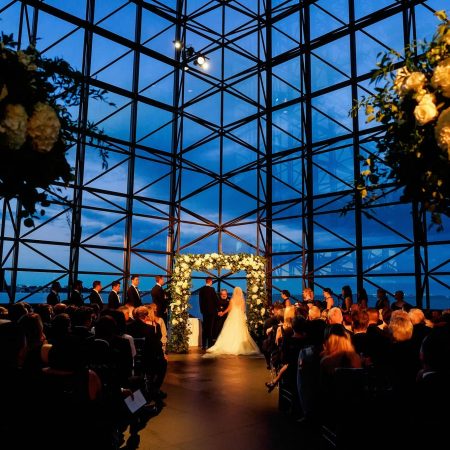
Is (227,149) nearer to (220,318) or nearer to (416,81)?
(220,318)

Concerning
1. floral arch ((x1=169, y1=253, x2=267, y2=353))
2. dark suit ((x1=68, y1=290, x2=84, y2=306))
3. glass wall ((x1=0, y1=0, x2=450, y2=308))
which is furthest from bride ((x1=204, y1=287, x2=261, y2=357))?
dark suit ((x1=68, y1=290, x2=84, y2=306))

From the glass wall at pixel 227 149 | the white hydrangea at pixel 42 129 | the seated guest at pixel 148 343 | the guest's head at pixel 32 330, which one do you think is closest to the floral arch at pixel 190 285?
the glass wall at pixel 227 149

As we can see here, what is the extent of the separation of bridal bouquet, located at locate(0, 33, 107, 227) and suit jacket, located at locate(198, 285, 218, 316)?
1002 centimetres

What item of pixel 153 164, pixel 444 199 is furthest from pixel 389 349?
pixel 153 164

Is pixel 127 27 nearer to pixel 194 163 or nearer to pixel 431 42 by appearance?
pixel 194 163

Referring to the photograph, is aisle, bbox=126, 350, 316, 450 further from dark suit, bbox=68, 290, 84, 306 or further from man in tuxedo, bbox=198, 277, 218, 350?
man in tuxedo, bbox=198, 277, 218, 350

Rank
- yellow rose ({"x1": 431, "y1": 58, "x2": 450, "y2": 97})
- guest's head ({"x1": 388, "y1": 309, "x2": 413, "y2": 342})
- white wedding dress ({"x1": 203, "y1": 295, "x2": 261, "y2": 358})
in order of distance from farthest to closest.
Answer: white wedding dress ({"x1": 203, "y1": 295, "x2": 261, "y2": 358}) → guest's head ({"x1": 388, "y1": 309, "x2": 413, "y2": 342}) → yellow rose ({"x1": 431, "y1": 58, "x2": 450, "y2": 97})

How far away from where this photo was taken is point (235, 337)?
36.1 ft

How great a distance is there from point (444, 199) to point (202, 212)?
13045 mm

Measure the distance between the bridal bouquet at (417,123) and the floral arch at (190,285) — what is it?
9967 mm

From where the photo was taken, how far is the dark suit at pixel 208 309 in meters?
11.5

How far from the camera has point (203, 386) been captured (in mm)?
6711

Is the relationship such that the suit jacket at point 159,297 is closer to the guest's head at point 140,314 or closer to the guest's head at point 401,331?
the guest's head at point 140,314

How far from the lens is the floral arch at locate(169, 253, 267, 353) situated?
11391 millimetres
